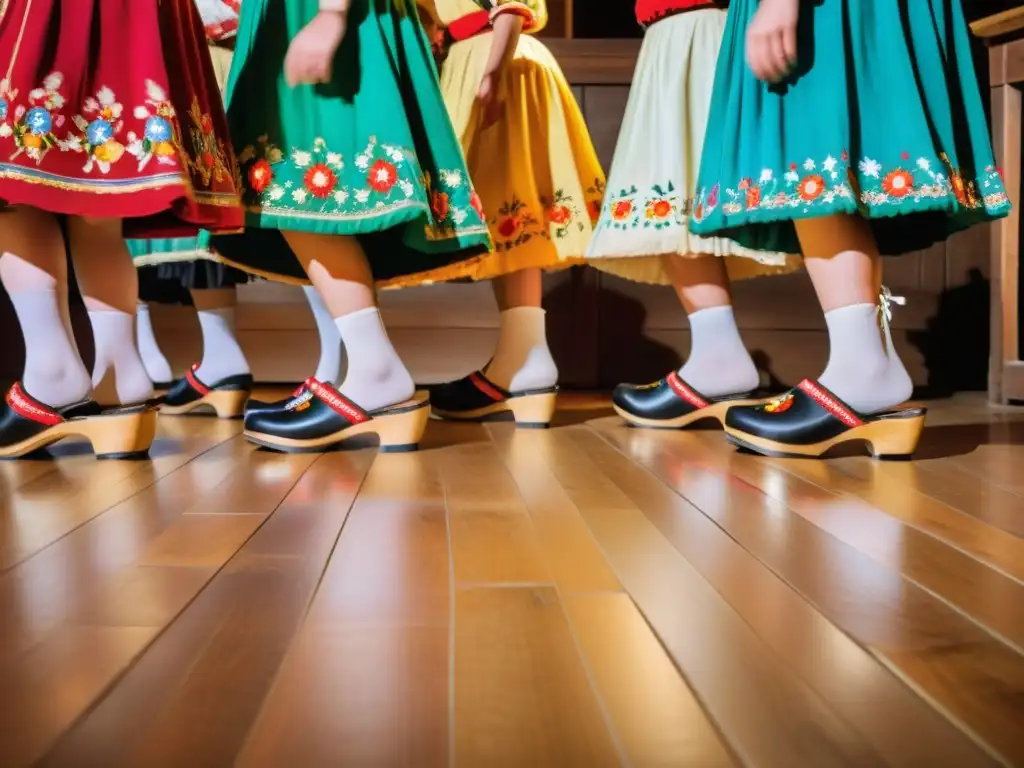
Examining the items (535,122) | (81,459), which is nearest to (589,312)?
(535,122)

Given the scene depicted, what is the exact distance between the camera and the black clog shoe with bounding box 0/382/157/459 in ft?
3.85

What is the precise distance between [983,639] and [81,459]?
107cm

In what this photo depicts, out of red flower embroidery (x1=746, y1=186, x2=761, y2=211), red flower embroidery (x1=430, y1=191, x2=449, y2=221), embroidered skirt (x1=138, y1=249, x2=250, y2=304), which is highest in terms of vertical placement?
red flower embroidery (x1=430, y1=191, x2=449, y2=221)

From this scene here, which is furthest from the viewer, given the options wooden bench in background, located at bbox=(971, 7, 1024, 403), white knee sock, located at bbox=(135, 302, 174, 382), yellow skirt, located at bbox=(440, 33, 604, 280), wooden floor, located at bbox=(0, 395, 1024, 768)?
white knee sock, located at bbox=(135, 302, 174, 382)

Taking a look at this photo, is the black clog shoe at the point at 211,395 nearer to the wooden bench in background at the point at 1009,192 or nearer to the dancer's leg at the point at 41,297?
the dancer's leg at the point at 41,297

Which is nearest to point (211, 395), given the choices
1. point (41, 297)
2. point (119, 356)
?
point (119, 356)

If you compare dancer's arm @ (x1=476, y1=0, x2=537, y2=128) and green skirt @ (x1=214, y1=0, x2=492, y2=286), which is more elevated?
dancer's arm @ (x1=476, y1=0, x2=537, y2=128)

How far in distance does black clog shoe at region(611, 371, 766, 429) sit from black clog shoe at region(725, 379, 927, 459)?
25cm

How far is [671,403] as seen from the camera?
1.52m

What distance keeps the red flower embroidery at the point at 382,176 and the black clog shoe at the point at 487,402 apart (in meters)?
0.50

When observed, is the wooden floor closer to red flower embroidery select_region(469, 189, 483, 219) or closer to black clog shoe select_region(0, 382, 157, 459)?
black clog shoe select_region(0, 382, 157, 459)

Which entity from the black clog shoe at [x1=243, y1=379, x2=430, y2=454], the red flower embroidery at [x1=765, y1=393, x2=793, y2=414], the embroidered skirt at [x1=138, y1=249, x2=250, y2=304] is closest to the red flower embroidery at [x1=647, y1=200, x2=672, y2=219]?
the red flower embroidery at [x1=765, y1=393, x2=793, y2=414]

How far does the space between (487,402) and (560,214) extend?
360mm

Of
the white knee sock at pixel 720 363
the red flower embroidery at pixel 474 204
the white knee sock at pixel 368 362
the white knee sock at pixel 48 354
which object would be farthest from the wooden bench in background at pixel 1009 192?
the white knee sock at pixel 48 354
